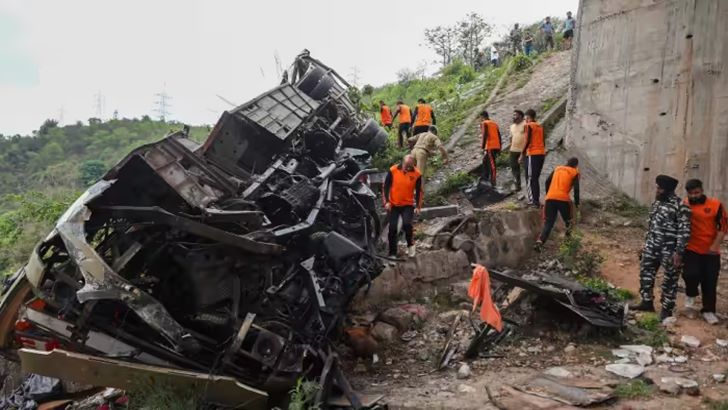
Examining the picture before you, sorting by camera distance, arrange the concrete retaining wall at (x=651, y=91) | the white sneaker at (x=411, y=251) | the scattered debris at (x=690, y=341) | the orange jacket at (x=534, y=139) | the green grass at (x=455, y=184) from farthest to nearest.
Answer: the green grass at (x=455, y=184) → the orange jacket at (x=534, y=139) → the concrete retaining wall at (x=651, y=91) → the white sneaker at (x=411, y=251) → the scattered debris at (x=690, y=341)

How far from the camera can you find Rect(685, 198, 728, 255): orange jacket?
5254 mm

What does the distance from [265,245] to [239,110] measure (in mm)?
2845

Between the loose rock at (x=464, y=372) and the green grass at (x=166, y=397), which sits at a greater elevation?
the green grass at (x=166, y=397)

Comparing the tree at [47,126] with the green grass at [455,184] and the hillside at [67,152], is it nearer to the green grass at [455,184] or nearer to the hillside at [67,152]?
the hillside at [67,152]

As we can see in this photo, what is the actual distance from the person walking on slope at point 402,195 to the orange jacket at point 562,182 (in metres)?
1.71

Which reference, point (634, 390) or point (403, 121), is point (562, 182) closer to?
point (634, 390)

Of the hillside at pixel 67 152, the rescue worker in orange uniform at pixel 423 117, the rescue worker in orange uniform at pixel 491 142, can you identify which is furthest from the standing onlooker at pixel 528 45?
the hillside at pixel 67 152

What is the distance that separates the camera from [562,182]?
701cm

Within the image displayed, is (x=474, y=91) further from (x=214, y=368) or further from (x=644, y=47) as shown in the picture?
(x=214, y=368)

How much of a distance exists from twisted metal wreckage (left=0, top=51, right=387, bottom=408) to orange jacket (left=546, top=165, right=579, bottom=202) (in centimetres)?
311

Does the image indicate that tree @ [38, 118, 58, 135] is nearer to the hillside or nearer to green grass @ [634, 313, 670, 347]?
the hillside

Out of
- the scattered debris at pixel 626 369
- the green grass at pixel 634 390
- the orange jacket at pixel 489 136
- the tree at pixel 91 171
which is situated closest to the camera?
the green grass at pixel 634 390

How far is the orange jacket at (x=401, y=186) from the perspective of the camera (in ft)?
22.3

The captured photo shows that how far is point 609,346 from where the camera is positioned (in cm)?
514
